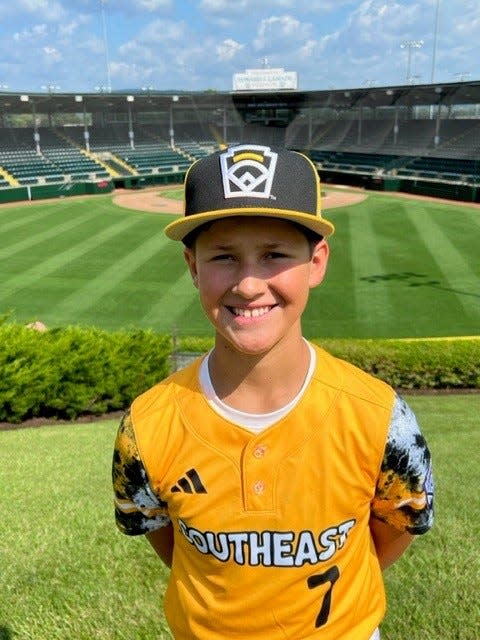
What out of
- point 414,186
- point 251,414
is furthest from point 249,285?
point 414,186

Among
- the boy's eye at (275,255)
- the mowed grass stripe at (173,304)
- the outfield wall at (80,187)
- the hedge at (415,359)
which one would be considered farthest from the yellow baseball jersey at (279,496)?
the outfield wall at (80,187)

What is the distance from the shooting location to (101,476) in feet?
22.2

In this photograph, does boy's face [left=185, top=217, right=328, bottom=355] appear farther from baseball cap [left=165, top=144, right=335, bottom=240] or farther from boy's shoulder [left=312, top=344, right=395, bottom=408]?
boy's shoulder [left=312, top=344, right=395, bottom=408]

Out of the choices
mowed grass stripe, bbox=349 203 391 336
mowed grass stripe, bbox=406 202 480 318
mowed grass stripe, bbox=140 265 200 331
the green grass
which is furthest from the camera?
mowed grass stripe, bbox=406 202 480 318

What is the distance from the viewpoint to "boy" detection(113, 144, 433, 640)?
6.45ft

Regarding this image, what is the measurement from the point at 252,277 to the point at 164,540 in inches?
54.4

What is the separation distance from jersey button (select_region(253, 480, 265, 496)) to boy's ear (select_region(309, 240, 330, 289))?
781 millimetres

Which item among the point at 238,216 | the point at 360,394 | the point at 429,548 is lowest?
the point at 429,548

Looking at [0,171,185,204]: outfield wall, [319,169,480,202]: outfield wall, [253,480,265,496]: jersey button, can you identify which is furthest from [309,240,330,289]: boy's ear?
[0,171,185,204]: outfield wall

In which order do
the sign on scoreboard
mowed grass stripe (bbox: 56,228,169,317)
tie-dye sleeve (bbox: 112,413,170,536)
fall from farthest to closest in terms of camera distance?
the sign on scoreboard
mowed grass stripe (bbox: 56,228,169,317)
tie-dye sleeve (bbox: 112,413,170,536)

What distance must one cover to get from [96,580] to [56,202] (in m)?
40.7

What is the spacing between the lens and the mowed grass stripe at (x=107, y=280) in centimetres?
1906

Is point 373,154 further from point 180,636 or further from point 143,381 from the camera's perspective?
point 180,636

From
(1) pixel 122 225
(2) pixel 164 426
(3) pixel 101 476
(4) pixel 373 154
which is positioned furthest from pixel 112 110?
(2) pixel 164 426
